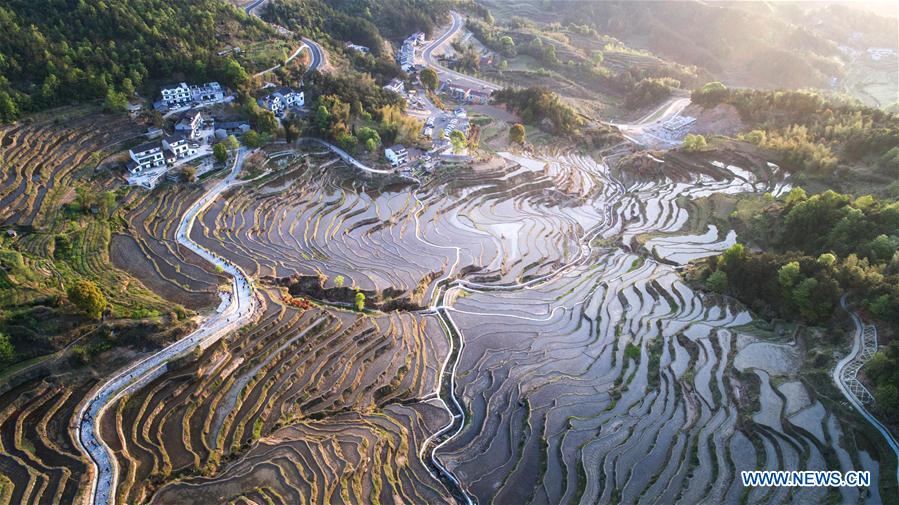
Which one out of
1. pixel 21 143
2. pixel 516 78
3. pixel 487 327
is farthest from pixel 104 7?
pixel 516 78

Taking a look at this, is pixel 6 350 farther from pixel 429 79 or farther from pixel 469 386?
pixel 429 79

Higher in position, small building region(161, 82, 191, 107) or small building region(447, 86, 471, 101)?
small building region(161, 82, 191, 107)

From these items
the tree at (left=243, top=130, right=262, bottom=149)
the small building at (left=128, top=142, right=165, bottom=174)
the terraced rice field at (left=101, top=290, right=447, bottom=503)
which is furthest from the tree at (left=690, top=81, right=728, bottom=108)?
the small building at (left=128, top=142, right=165, bottom=174)

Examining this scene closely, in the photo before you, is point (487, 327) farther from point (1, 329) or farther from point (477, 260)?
point (1, 329)

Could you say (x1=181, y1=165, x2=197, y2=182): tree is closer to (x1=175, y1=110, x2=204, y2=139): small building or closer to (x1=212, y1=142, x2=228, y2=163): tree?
(x1=212, y1=142, x2=228, y2=163): tree

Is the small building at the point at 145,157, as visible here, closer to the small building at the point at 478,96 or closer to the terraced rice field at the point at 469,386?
the terraced rice field at the point at 469,386

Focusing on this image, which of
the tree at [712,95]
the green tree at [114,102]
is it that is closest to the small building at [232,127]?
the green tree at [114,102]
